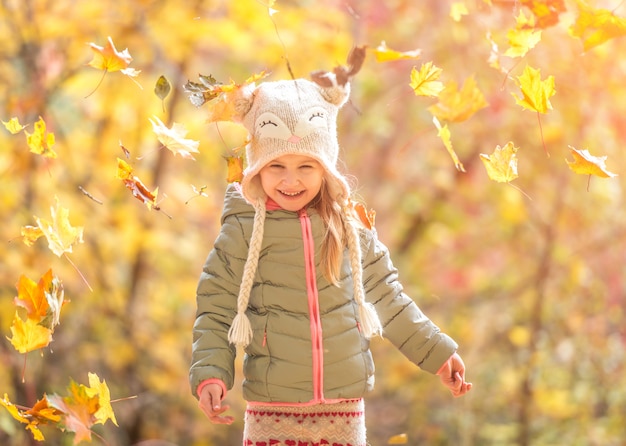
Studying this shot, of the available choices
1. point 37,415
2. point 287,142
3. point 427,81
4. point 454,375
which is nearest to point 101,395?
point 37,415

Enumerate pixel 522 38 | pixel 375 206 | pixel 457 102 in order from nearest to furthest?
pixel 522 38
pixel 457 102
pixel 375 206

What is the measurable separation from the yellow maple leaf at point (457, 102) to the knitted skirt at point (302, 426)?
2.59ft

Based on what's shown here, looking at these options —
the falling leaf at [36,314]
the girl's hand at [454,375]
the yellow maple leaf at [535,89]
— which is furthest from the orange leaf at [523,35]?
the falling leaf at [36,314]

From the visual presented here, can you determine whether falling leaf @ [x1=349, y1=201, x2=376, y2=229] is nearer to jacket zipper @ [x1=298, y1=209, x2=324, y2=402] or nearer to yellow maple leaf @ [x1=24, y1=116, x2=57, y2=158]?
jacket zipper @ [x1=298, y1=209, x2=324, y2=402]

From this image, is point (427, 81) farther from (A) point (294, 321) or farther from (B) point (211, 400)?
(B) point (211, 400)

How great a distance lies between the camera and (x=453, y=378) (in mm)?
2029

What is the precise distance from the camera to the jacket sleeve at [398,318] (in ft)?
6.60

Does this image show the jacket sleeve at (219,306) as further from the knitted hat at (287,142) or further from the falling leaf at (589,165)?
the falling leaf at (589,165)

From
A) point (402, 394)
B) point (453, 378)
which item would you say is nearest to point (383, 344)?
point (402, 394)

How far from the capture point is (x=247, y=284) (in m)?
1.96

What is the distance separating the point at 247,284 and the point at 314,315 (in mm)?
167

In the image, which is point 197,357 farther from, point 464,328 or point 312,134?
point 464,328

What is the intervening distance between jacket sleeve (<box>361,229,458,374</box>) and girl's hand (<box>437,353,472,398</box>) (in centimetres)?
2

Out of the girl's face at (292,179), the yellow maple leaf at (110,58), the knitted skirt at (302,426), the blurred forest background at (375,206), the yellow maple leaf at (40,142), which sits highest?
the blurred forest background at (375,206)
